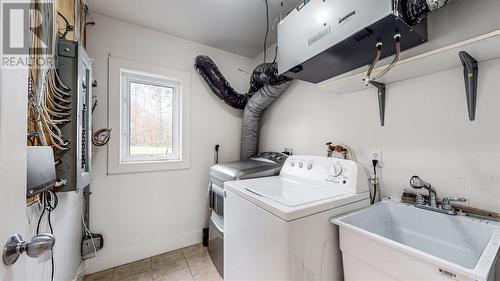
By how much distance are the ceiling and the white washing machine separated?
1.48m

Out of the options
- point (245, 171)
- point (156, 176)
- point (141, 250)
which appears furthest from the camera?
point (156, 176)

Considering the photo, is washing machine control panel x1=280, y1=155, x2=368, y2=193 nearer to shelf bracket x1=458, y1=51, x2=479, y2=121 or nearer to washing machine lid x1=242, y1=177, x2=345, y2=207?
washing machine lid x1=242, y1=177, x2=345, y2=207

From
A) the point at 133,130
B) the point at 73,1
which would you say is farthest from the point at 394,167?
the point at 73,1

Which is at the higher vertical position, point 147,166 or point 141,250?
point 147,166

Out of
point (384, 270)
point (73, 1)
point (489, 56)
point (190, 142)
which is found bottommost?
point (384, 270)

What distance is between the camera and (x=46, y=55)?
0.93 meters

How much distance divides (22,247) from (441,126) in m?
1.84

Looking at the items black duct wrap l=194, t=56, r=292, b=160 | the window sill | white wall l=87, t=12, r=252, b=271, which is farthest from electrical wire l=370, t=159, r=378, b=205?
the window sill

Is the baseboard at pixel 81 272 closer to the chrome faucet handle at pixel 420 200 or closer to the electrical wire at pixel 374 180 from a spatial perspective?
the electrical wire at pixel 374 180

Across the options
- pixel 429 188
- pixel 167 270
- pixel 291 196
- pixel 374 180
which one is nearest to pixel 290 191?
pixel 291 196

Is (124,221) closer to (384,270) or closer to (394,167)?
(384,270)

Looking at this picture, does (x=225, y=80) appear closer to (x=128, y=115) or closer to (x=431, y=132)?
(x=128, y=115)

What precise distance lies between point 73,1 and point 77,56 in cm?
76

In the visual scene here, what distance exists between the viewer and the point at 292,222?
2.96 feet
